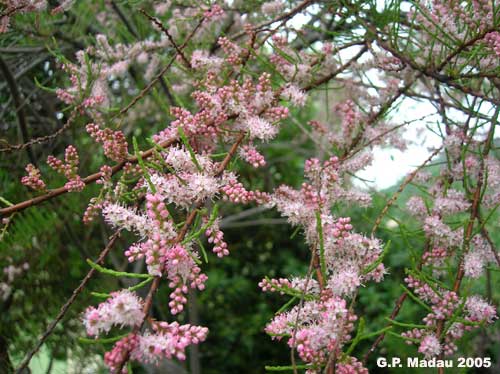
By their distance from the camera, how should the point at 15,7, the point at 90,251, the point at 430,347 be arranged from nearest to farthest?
the point at 430,347 → the point at 15,7 → the point at 90,251

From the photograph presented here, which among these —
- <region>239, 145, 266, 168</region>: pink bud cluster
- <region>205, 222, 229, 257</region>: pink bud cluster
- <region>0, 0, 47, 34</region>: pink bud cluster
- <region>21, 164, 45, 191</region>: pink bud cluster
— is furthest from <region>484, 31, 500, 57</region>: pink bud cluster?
<region>0, 0, 47, 34</region>: pink bud cluster

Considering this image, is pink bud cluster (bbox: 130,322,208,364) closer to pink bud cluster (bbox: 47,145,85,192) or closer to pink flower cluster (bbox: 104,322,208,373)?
pink flower cluster (bbox: 104,322,208,373)

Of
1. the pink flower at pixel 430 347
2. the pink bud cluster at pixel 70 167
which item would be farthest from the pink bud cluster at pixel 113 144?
the pink flower at pixel 430 347

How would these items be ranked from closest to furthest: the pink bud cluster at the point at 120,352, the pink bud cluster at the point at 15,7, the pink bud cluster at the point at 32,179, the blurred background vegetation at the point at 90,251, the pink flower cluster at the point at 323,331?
the pink bud cluster at the point at 120,352 < the pink flower cluster at the point at 323,331 < the pink bud cluster at the point at 32,179 < the pink bud cluster at the point at 15,7 < the blurred background vegetation at the point at 90,251

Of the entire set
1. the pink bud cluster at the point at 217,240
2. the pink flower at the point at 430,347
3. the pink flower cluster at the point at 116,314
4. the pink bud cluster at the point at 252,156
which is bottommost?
the pink flower at the point at 430,347

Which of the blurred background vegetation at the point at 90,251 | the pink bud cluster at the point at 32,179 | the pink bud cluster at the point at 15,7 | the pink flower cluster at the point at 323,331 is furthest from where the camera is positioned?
the blurred background vegetation at the point at 90,251

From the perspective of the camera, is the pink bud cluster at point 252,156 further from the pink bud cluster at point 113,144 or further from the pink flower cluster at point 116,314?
Result: the pink flower cluster at point 116,314

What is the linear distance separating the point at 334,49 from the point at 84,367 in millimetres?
1634

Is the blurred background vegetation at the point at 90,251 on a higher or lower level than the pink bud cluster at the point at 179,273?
higher

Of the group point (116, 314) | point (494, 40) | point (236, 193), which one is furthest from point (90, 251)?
point (494, 40)

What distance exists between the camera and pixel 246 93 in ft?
3.46

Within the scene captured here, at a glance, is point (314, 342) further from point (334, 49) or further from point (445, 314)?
point (334, 49)

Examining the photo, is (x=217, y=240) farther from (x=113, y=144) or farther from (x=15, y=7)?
(x=15, y=7)

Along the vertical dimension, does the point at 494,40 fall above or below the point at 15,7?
below
